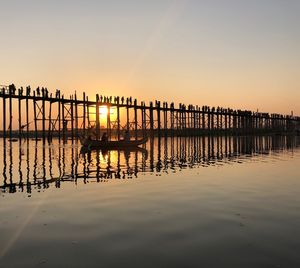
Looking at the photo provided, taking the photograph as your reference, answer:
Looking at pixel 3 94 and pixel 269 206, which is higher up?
pixel 3 94

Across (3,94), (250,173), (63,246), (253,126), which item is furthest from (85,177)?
(253,126)

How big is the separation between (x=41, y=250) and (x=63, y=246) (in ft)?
1.24

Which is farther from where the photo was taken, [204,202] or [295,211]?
[204,202]

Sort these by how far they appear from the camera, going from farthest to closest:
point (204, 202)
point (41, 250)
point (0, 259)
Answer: point (204, 202) < point (41, 250) < point (0, 259)

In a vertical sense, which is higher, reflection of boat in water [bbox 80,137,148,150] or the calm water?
reflection of boat in water [bbox 80,137,148,150]

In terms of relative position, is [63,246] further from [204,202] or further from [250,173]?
[250,173]

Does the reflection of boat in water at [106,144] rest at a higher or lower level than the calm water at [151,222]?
higher

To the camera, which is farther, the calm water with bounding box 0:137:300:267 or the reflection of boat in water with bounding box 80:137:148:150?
the reflection of boat in water with bounding box 80:137:148:150

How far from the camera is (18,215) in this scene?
834 cm

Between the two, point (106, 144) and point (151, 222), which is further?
point (106, 144)

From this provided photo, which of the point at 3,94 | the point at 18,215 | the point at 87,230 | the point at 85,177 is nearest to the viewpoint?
the point at 87,230

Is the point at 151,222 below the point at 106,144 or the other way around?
below

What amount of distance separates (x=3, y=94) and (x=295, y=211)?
3679 cm

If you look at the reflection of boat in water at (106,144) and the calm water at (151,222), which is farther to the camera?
the reflection of boat in water at (106,144)
